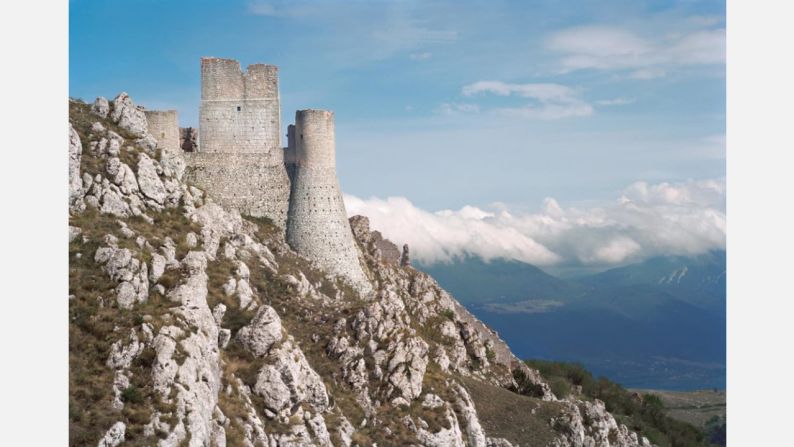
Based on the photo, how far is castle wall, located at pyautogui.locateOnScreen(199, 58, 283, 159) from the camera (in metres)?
80.9

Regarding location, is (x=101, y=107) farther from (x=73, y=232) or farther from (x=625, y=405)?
(x=625, y=405)

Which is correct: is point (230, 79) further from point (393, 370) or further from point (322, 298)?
point (393, 370)

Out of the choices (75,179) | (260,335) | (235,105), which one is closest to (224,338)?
(260,335)

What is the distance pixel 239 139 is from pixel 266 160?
2755 millimetres

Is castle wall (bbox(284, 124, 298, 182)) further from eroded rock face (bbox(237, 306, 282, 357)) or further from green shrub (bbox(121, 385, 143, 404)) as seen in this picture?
green shrub (bbox(121, 385, 143, 404))

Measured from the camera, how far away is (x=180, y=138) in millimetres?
83250

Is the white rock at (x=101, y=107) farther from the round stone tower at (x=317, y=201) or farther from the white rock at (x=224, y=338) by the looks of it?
the white rock at (x=224, y=338)

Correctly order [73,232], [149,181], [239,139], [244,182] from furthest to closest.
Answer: [244,182], [239,139], [149,181], [73,232]

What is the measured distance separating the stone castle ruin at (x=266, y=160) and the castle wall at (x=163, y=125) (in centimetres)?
288

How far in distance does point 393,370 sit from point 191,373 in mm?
19069

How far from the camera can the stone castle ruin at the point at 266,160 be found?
81.0 m

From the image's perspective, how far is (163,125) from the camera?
253ft

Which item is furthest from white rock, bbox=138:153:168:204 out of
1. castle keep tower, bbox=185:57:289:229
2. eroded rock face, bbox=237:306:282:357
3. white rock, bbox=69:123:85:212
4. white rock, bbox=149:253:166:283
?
eroded rock face, bbox=237:306:282:357


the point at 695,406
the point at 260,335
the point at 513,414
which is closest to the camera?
the point at 260,335
